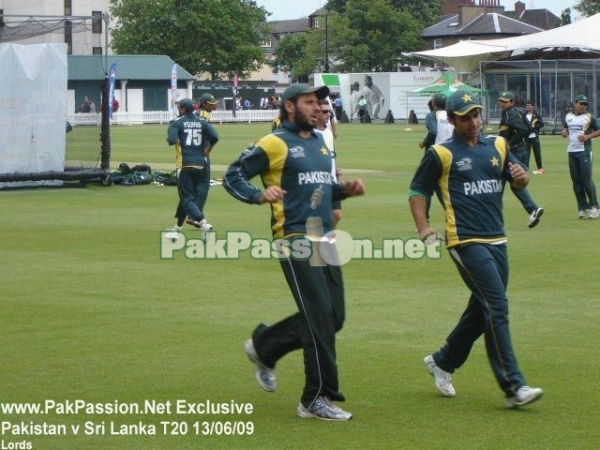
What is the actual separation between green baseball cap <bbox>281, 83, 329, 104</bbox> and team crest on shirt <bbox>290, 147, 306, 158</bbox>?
0.33 m

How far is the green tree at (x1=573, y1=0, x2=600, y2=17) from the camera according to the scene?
357ft

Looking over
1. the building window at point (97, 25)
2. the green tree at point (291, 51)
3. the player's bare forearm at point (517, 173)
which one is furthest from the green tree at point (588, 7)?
the player's bare forearm at point (517, 173)

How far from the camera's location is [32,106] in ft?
89.6

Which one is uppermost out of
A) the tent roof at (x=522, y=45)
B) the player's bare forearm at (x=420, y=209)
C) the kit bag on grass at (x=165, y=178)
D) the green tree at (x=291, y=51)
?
the green tree at (x=291, y=51)

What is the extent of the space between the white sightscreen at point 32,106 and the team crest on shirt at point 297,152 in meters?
20.2

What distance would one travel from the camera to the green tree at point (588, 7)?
109 metres

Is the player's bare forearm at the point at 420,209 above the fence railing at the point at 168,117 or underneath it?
underneath

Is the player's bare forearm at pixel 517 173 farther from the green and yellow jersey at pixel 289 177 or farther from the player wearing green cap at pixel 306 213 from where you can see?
the green and yellow jersey at pixel 289 177

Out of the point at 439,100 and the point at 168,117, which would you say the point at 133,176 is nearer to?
the point at 439,100

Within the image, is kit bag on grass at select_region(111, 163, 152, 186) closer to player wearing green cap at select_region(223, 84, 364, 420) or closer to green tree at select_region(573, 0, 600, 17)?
player wearing green cap at select_region(223, 84, 364, 420)

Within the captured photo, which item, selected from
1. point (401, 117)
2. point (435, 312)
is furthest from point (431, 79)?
point (435, 312)

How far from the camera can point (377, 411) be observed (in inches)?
308

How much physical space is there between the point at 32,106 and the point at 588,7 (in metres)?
90.1

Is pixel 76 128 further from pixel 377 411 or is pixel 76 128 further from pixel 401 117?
pixel 401 117
